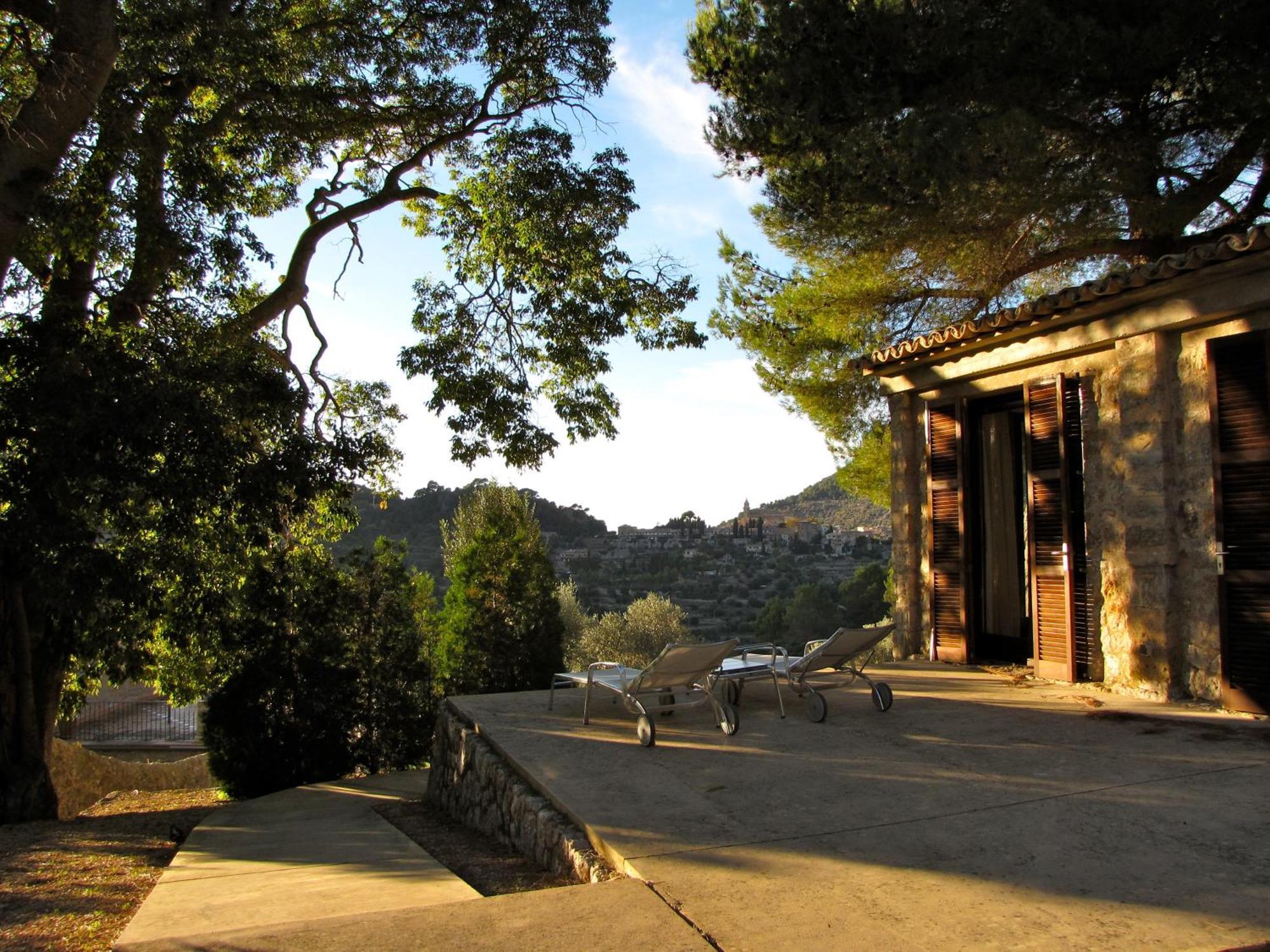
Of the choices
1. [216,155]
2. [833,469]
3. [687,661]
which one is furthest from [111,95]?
[833,469]

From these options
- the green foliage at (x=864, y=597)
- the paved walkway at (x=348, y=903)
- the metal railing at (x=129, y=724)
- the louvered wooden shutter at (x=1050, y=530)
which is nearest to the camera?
the paved walkway at (x=348, y=903)

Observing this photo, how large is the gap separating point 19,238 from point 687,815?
673 cm

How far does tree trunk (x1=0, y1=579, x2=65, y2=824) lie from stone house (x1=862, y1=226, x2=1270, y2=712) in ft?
27.0

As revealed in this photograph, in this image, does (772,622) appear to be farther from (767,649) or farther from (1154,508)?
(1154,508)

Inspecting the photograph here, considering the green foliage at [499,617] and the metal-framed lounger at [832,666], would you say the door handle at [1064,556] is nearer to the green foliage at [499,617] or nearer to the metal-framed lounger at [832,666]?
the metal-framed lounger at [832,666]

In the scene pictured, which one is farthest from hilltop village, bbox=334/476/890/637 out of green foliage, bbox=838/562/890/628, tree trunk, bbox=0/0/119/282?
tree trunk, bbox=0/0/119/282

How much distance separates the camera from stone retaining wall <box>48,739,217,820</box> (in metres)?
11.2

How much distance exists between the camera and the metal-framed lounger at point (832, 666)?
21.6 ft

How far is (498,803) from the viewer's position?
564 centimetres

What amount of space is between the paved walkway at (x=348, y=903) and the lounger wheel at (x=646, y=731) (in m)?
1.52

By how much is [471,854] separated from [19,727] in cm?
557

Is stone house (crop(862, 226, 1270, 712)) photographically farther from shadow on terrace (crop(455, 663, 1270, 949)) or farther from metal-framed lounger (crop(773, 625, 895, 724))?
metal-framed lounger (crop(773, 625, 895, 724))

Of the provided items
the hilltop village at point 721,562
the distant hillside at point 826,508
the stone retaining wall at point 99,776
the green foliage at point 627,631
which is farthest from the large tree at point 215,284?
the distant hillside at point 826,508

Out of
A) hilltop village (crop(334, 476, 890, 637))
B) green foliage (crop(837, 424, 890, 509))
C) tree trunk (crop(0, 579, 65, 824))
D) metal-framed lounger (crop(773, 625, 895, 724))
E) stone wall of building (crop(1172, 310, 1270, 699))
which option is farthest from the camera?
hilltop village (crop(334, 476, 890, 637))
